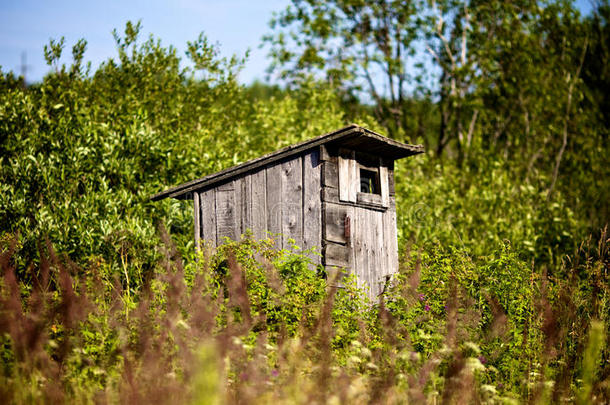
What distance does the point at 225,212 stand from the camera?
27.0 feet

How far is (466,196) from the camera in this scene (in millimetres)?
16109

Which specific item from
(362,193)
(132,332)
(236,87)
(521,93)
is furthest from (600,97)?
(132,332)

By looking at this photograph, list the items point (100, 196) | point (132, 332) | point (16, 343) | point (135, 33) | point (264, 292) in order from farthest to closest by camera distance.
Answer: point (135, 33) < point (100, 196) < point (264, 292) < point (132, 332) < point (16, 343)

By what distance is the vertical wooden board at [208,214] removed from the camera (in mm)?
8359

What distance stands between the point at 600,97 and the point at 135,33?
14549 mm

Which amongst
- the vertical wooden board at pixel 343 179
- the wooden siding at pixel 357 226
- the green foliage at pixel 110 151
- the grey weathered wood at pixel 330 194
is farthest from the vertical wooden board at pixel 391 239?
the green foliage at pixel 110 151

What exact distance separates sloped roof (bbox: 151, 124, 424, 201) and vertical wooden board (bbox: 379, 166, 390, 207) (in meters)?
0.24

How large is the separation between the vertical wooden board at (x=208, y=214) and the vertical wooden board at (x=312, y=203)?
148cm

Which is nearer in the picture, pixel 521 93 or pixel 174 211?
pixel 174 211

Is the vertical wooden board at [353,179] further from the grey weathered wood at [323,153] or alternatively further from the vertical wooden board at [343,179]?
the grey weathered wood at [323,153]

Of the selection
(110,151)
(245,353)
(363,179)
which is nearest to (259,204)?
(363,179)

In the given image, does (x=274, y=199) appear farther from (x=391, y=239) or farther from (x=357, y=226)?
(x=391, y=239)

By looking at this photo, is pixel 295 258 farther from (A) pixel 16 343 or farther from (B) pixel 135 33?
(B) pixel 135 33

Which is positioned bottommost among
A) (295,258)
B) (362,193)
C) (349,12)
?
(295,258)
